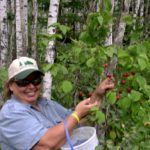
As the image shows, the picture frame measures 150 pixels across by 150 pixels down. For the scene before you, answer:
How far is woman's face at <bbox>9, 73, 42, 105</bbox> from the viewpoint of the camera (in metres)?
3.27

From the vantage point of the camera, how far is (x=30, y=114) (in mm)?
3098

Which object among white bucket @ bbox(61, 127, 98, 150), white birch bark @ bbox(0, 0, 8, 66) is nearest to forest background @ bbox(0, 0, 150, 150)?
white bucket @ bbox(61, 127, 98, 150)

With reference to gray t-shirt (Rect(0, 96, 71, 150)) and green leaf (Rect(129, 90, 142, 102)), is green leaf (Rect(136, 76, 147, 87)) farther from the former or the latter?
gray t-shirt (Rect(0, 96, 71, 150))

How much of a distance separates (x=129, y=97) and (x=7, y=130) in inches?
38.9

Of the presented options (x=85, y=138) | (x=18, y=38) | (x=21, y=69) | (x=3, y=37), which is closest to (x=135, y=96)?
(x=85, y=138)

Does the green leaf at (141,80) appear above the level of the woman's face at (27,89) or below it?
above

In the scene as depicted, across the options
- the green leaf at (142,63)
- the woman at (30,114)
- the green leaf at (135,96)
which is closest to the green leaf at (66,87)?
the woman at (30,114)

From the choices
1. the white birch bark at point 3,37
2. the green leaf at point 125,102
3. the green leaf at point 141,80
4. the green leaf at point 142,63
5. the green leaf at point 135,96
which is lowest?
the white birch bark at point 3,37

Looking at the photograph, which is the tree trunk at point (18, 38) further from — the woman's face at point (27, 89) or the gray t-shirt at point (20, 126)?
the gray t-shirt at point (20, 126)

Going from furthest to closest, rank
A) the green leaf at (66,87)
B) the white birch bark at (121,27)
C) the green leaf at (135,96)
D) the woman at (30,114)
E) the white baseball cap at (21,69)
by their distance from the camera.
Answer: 1. the white birch bark at (121,27)
2. the green leaf at (66,87)
3. the white baseball cap at (21,69)
4. the green leaf at (135,96)
5. the woman at (30,114)

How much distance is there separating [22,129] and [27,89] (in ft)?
1.30

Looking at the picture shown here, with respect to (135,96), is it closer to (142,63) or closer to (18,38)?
(142,63)

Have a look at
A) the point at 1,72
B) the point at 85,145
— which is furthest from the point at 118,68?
the point at 1,72

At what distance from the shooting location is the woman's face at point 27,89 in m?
3.27
